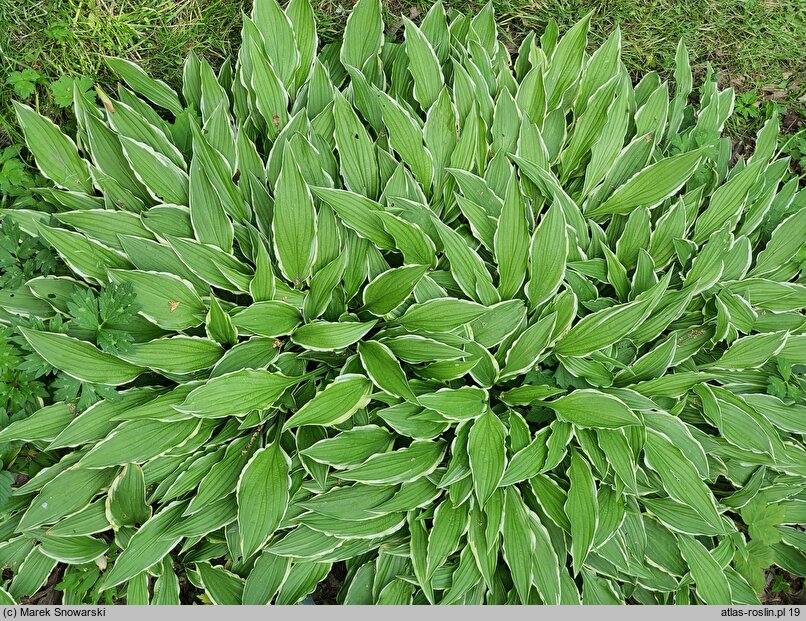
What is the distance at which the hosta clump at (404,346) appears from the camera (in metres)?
2.24

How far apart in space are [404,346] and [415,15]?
196 cm

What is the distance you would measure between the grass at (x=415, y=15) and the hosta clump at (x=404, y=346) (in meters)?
0.45

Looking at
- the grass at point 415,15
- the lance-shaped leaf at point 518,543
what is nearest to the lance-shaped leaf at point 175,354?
the lance-shaped leaf at point 518,543

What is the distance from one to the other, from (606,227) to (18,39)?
319 cm

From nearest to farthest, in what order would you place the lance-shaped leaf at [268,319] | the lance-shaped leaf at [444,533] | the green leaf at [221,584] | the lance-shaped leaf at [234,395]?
the lance-shaped leaf at [234,395] → the lance-shaped leaf at [268,319] → the lance-shaped leaf at [444,533] → the green leaf at [221,584]

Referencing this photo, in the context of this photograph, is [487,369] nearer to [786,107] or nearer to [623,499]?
[623,499]

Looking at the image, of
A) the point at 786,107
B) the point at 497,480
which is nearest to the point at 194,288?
the point at 497,480

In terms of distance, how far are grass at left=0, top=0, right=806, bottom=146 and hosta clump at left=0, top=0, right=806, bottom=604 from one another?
45cm

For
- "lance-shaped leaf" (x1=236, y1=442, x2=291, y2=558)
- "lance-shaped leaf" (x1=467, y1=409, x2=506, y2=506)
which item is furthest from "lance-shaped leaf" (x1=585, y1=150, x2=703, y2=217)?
"lance-shaped leaf" (x1=236, y1=442, x2=291, y2=558)

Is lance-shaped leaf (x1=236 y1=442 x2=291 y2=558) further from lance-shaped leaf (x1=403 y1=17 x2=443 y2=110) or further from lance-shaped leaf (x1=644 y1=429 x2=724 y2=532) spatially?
lance-shaped leaf (x1=403 y1=17 x2=443 y2=110)

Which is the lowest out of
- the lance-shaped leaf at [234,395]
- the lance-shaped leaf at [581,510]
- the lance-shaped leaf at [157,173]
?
the lance-shaped leaf at [581,510]

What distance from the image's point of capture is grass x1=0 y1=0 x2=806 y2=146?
295 centimetres

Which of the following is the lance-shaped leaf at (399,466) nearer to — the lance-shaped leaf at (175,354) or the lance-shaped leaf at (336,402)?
the lance-shaped leaf at (336,402)

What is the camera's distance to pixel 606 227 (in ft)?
8.83
